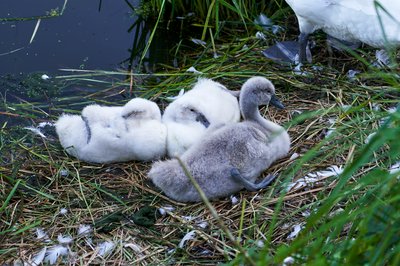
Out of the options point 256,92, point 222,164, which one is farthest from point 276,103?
point 222,164

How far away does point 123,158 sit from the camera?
13.9 feet

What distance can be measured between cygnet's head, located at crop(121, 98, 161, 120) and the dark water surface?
144 cm

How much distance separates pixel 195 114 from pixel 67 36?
6.67 feet

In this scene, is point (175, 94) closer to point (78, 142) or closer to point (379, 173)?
point (78, 142)

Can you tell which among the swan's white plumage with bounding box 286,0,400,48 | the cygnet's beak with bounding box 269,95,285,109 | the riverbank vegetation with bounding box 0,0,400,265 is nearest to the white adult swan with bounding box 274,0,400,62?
the swan's white plumage with bounding box 286,0,400,48

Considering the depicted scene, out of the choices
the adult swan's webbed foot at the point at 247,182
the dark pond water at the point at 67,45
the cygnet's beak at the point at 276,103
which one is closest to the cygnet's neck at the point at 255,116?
the cygnet's beak at the point at 276,103

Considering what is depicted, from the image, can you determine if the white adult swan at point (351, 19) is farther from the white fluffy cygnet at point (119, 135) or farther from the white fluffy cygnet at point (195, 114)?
the white fluffy cygnet at point (119, 135)

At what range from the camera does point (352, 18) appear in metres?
4.50

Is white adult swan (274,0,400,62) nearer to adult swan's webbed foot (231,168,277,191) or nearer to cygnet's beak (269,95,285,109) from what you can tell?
cygnet's beak (269,95,285,109)

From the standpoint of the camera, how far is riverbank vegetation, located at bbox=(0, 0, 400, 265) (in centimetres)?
356

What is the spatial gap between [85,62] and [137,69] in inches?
15.8

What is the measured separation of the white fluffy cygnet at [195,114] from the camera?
4.20 metres

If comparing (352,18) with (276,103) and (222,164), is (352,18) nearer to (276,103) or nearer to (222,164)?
(276,103)

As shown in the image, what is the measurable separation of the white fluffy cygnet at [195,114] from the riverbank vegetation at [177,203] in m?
0.24
